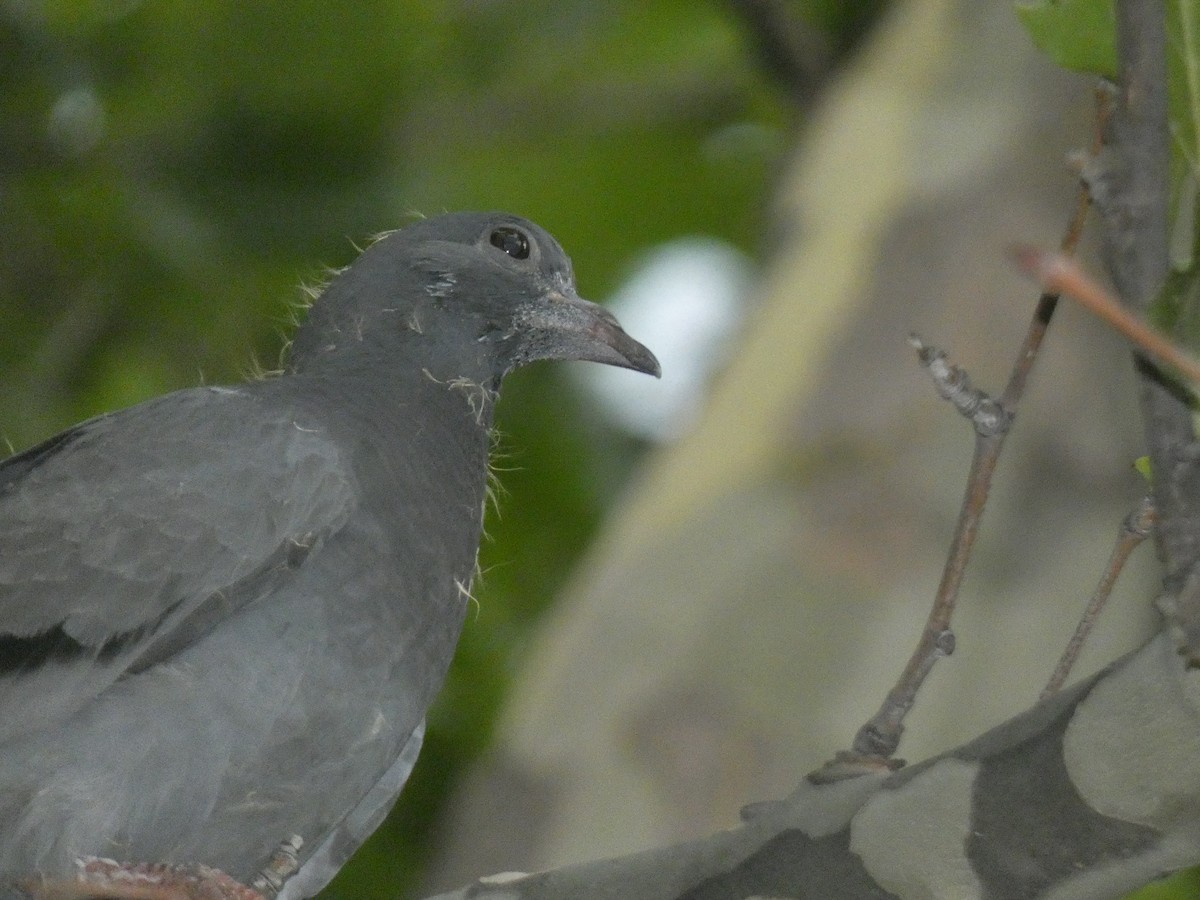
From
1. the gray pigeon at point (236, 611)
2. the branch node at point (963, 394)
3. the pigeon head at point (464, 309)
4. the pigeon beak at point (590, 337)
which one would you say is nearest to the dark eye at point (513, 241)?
the pigeon head at point (464, 309)

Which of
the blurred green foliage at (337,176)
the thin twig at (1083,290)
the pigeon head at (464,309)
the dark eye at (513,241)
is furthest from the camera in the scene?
the blurred green foliage at (337,176)

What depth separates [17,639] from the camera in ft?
8.18

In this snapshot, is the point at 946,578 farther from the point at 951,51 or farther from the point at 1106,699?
the point at 951,51

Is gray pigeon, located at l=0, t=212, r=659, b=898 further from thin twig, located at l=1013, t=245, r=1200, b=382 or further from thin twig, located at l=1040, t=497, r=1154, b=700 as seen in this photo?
thin twig, located at l=1013, t=245, r=1200, b=382

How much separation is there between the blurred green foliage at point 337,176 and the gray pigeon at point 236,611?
2.27 metres

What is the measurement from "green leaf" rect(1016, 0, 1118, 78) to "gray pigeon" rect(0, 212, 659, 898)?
1.29m

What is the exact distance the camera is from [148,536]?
2568 millimetres

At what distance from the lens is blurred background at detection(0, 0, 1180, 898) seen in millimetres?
3533

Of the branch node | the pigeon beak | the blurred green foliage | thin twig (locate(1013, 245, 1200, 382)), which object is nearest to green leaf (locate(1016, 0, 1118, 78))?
the branch node

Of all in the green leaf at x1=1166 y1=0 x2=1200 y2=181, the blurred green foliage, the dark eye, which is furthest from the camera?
the blurred green foliage

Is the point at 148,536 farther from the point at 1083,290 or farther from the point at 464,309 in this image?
the point at 1083,290

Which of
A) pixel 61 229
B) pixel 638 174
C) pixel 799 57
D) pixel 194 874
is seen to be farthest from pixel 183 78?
pixel 194 874

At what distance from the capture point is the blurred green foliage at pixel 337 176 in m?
5.36

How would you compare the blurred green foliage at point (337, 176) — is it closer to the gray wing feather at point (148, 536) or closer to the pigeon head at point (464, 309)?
the pigeon head at point (464, 309)
